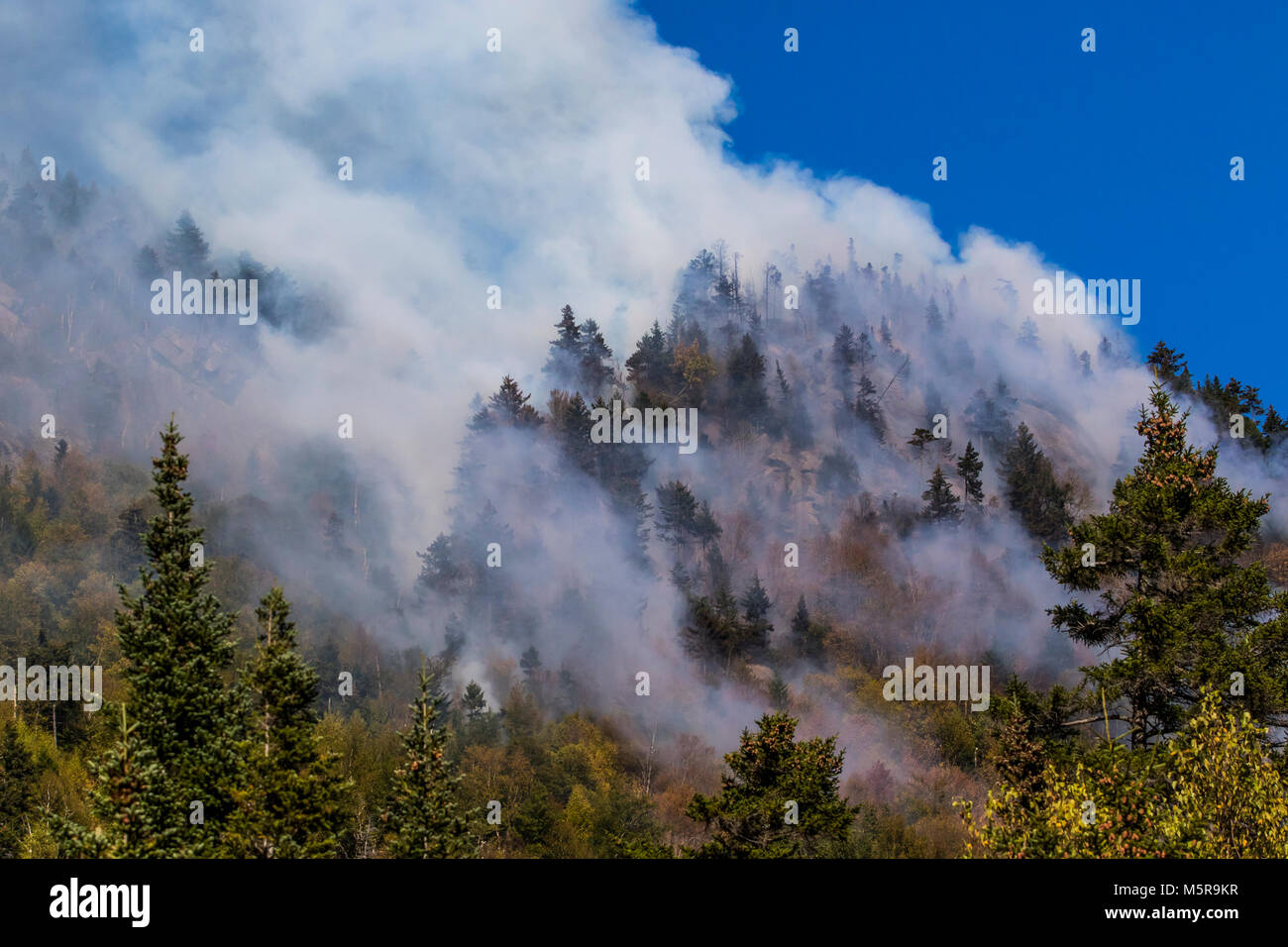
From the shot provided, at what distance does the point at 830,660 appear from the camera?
6978 inches

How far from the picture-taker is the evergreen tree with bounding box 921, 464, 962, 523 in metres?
180

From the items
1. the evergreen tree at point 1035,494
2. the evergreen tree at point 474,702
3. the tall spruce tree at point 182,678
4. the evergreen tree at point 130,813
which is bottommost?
the evergreen tree at point 474,702

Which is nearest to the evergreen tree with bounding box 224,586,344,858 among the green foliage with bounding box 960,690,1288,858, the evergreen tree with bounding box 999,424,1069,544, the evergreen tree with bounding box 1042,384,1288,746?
the green foliage with bounding box 960,690,1288,858

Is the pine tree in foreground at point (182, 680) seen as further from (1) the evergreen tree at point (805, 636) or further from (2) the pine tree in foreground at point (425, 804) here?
(1) the evergreen tree at point (805, 636)

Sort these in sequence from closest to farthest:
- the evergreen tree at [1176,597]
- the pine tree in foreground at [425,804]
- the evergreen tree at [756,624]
→ the pine tree in foreground at [425,804], the evergreen tree at [1176,597], the evergreen tree at [756,624]

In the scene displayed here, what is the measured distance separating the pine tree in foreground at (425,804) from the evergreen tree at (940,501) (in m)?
144

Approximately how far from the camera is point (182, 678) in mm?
41406

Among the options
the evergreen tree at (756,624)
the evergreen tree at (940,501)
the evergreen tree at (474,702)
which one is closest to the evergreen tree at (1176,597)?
the evergreen tree at (474,702)

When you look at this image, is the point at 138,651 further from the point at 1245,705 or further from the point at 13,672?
the point at 13,672

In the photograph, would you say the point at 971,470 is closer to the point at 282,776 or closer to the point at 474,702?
the point at 474,702

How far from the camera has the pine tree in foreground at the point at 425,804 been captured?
44.0m

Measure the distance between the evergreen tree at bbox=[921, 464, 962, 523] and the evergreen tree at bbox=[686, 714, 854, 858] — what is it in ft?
447
